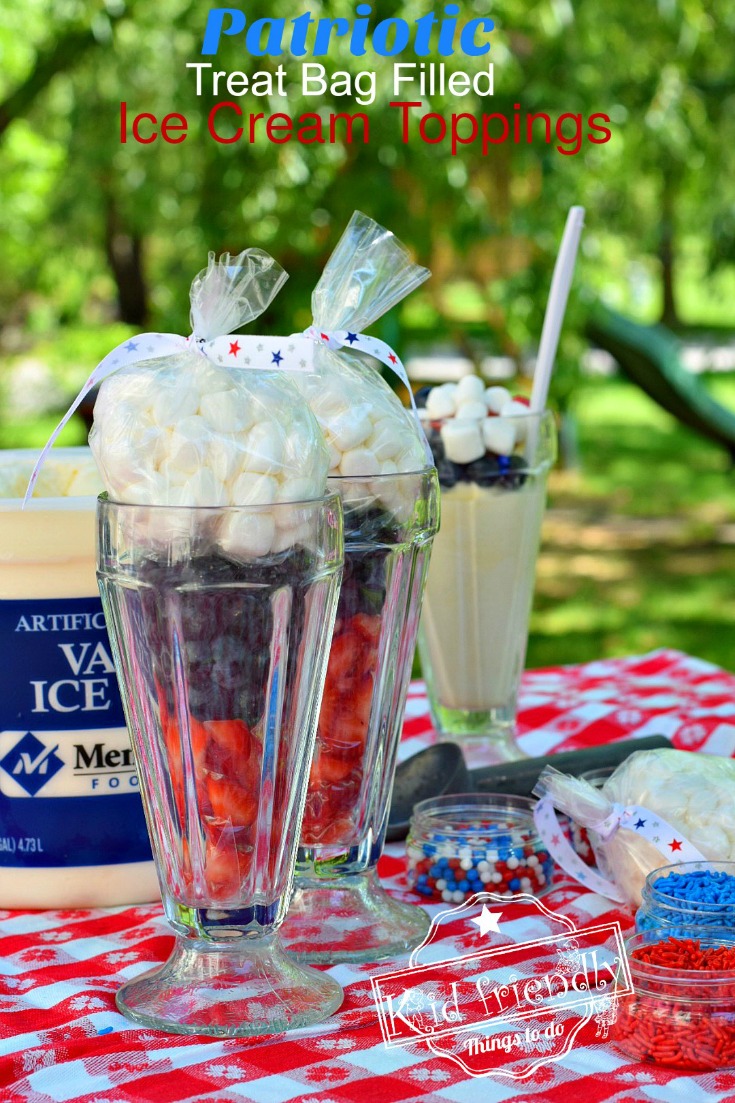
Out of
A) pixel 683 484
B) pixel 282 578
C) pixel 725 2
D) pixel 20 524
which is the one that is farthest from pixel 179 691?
pixel 683 484

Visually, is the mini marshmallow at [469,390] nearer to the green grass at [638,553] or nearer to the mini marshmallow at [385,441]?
the mini marshmallow at [385,441]

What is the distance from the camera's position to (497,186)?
3371mm

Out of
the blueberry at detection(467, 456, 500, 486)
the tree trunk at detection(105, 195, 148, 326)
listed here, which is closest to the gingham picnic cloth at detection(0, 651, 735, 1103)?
the blueberry at detection(467, 456, 500, 486)

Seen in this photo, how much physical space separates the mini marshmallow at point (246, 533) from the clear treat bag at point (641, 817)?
292mm

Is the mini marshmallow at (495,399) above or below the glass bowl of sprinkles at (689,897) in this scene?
above

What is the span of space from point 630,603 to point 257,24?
7.84 feet

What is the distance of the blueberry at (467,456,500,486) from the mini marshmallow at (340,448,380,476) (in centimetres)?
38

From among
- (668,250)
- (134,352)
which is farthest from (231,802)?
(668,250)

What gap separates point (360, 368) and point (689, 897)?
0.37 meters

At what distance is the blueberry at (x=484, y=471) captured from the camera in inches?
46.4

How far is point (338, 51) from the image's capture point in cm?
276

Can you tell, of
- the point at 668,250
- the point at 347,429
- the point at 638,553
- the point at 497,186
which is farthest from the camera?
the point at 668,250

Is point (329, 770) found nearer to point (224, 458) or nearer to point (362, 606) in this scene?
point (362, 606)

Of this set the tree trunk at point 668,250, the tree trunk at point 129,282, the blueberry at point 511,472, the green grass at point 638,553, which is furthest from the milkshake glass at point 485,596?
the tree trunk at point 129,282
